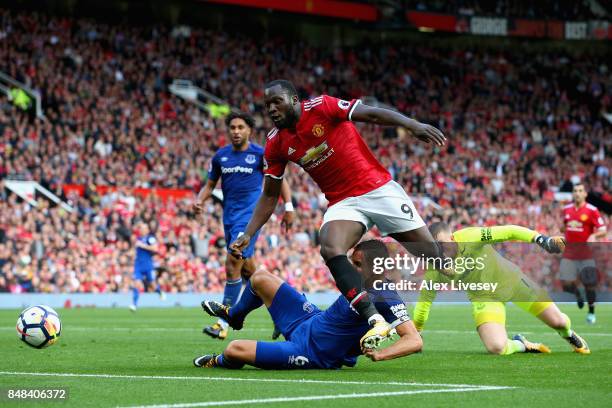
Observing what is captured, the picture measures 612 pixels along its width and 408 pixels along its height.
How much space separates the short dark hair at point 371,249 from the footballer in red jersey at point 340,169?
370 mm

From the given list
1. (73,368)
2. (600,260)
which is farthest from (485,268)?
(600,260)

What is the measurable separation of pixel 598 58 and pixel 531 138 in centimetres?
970

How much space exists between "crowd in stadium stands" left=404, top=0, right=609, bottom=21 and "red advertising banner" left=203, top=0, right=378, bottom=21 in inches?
93.0

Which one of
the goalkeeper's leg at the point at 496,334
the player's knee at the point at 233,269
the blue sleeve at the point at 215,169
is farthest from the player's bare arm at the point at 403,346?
the blue sleeve at the point at 215,169

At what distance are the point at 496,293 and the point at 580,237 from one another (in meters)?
8.13

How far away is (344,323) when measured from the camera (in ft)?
29.2

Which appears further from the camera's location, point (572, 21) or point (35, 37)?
point (572, 21)

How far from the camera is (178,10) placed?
139 ft

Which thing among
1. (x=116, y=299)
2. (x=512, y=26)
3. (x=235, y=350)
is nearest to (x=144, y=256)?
(x=116, y=299)

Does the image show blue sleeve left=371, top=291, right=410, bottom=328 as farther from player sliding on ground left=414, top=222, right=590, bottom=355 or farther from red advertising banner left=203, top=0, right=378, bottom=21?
red advertising banner left=203, top=0, right=378, bottom=21

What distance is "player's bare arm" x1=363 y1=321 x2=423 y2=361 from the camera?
851 cm

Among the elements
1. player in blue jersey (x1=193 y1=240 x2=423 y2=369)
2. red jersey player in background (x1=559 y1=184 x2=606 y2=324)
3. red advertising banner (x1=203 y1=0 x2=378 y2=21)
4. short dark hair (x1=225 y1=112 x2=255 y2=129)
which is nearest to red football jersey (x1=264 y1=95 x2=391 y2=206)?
player in blue jersey (x1=193 y1=240 x2=423 y2=369)

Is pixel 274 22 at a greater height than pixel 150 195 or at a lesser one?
greater

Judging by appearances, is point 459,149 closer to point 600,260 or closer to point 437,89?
point 437,89
